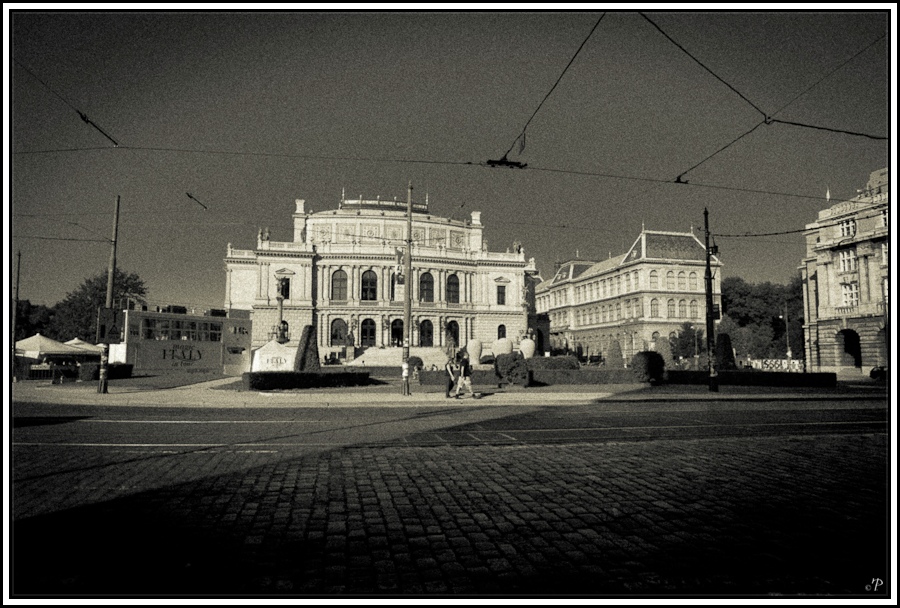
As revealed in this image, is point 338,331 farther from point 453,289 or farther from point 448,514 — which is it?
point 448,514

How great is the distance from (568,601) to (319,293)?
65552mm

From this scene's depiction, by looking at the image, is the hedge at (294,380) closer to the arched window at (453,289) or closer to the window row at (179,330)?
the window row at (179,330)

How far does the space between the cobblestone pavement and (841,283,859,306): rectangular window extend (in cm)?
5055

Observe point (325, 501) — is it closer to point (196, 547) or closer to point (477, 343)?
point (196, 547)

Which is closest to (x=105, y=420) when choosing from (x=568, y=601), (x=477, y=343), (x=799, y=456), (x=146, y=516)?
(x=146, y=516)

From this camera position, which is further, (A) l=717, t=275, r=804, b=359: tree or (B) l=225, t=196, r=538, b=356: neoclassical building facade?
(A) l=717, t=275, r=804, b=359: tree

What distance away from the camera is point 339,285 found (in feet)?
221

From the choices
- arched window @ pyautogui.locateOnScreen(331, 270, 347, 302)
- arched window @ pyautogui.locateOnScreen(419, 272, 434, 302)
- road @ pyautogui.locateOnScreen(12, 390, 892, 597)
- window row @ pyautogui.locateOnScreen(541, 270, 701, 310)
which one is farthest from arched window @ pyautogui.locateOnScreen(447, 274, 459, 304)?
road @ pyautogui.locateOnScreen(12, 390, 892, 597)

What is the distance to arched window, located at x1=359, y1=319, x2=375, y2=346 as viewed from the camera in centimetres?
6600

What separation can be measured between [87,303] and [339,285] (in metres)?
28.2

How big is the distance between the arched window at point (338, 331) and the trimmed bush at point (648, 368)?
4394cm

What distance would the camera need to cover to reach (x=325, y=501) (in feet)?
16.7
